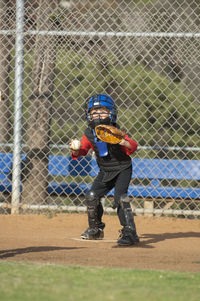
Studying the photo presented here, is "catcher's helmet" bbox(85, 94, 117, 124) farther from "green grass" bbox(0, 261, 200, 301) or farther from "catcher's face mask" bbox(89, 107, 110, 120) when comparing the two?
"green grass" bbox(0, 261, 200, 301)

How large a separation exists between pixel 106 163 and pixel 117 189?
0.28 m

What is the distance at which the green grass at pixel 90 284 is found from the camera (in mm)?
2986

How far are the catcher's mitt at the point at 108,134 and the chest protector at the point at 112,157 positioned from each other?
0.87 feet

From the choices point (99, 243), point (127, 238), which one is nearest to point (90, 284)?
point (127, 238)

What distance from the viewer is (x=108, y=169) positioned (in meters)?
5.73

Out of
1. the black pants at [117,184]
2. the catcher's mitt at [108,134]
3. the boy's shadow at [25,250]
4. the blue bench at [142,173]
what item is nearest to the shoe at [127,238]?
the black pants at [117,184]

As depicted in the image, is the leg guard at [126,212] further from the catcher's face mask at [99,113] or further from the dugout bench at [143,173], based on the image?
the dugout bench at [143,173]

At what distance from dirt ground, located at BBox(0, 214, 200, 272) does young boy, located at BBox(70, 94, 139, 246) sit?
18 centimetres

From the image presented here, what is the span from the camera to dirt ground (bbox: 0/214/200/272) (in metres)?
4.52

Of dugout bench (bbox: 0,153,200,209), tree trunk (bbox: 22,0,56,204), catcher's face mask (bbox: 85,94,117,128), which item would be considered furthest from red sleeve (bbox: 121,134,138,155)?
tree trunk (bbox: 22,0,56,204)

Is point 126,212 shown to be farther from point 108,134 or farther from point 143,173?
point 143,173

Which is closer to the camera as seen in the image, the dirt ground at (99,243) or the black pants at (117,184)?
→ the dirt ground at (99,243)

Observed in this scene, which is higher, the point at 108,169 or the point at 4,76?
the point at 4,76

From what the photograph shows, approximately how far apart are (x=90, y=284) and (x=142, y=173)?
4.51 m
